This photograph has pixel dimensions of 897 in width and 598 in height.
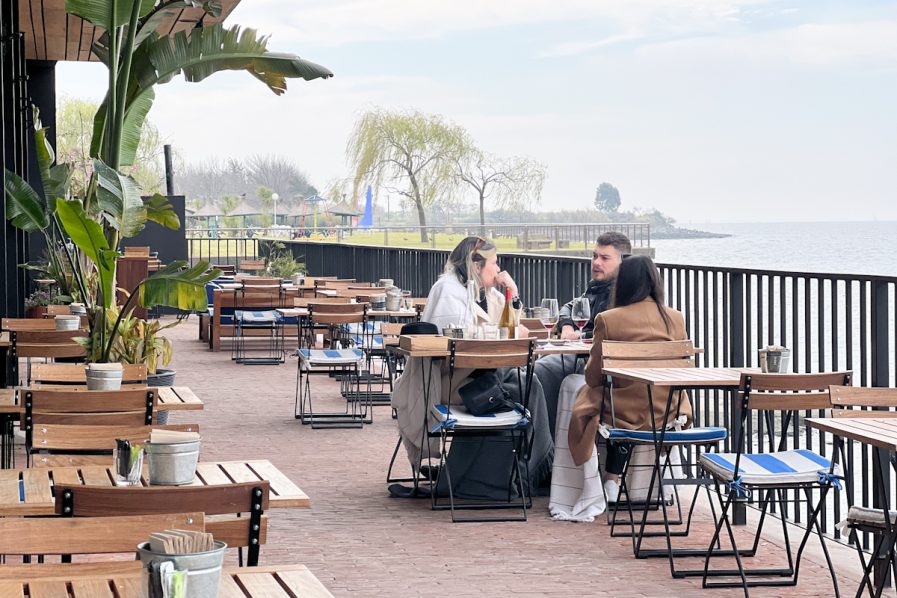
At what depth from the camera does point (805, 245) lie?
10019 cm

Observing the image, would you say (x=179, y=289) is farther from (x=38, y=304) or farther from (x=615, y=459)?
(x=38, y=304)

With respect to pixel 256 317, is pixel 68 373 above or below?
above

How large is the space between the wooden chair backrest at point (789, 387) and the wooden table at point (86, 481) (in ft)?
7.47

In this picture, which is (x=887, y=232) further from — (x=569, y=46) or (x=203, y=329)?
(x=203, y=329)

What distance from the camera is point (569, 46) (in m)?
86.2

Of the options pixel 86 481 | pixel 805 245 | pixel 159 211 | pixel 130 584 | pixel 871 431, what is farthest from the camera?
pixel 805 245

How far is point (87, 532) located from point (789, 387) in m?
3.51

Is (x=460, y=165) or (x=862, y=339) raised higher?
(x=460, y=165)

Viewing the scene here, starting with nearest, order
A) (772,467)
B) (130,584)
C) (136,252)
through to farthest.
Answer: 1. (130,584)
2. (772,467)
3. (136,252)

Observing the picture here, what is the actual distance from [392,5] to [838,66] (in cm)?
3016

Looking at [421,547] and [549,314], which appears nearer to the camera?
[421,547]

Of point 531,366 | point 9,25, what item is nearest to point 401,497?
point 531,366

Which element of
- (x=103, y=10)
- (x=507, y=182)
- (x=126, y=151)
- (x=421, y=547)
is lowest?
(x=421, y=547)

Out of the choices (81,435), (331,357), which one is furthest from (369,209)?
(81,435)
